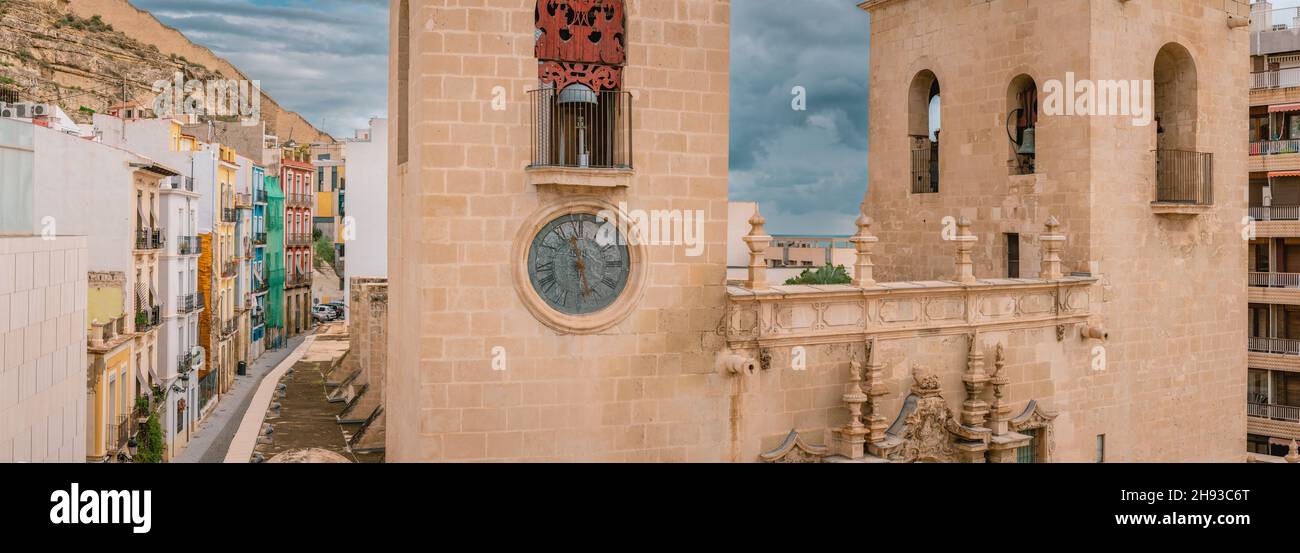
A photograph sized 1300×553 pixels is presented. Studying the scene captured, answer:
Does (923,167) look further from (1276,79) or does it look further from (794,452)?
(1276,79)

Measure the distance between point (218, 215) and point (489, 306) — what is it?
3482 centimetres

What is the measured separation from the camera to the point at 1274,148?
29.2 metres

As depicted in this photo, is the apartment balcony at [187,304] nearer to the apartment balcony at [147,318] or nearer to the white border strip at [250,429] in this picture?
the apartment balcony at [147,318]

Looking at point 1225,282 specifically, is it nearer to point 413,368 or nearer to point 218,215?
point 413,368

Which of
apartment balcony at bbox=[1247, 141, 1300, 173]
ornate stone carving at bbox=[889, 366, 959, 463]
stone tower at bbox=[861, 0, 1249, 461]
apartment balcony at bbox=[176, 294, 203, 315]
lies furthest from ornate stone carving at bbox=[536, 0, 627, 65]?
apartment balcony at bbox=[176, 294, 203, 315]

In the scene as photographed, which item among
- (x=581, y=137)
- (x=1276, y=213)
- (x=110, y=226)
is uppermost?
(x=1276, y=213)

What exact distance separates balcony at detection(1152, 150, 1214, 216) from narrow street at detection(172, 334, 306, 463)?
22.9 metres

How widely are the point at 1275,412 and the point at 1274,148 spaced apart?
7143mm

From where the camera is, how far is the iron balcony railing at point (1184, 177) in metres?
16.8

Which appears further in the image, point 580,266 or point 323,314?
point 323,314

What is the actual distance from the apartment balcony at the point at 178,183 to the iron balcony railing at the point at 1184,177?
2848cm

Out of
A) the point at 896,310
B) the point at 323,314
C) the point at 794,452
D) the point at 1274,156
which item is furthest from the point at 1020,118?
the point at 323,314

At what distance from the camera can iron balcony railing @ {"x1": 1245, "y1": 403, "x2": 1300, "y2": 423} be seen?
2816cm

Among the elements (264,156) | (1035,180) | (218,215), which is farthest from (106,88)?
(1035,180)
